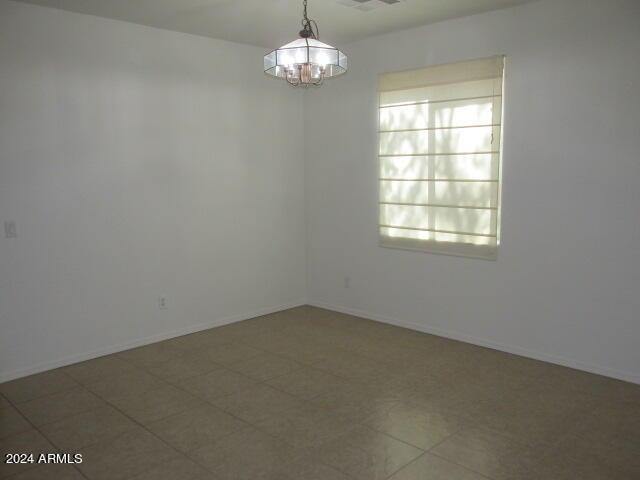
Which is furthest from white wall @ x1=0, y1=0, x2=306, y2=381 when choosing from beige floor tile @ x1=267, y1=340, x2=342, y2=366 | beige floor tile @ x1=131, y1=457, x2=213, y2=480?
beige floor tile @ x1=131, y1=457, x2=213, y2=480

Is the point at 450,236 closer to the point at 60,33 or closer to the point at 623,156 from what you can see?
the point at 623,156

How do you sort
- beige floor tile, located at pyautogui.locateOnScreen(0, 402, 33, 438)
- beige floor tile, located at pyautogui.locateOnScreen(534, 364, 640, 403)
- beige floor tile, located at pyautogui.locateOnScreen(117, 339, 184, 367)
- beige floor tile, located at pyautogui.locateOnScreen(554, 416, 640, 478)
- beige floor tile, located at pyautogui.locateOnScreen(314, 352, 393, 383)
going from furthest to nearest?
beige floor tile, located at pyautogui.locateOnScreen(117, 339, 184, 367) → beige floor tile, located at pyautogui.locateOnScreen(314, 352, 393, 383) → beige floor tile, located at pyautogui.locateOnScreen(534, 364, 640, 403) → beige floor tile, located at pyautogui.locateOnScreen(0, 402, 33, 438) → beige floor tile, located at pyautogui.locateOnScreen(554, 416, 640, 478)

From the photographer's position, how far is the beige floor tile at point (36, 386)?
3686mm

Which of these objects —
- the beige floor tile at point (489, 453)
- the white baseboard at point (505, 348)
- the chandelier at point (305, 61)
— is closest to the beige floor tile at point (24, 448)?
the beige floor tile at point (489, 453)

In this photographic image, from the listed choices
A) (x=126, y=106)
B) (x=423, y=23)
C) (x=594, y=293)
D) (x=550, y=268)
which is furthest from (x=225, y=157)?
(x=594, y=293)

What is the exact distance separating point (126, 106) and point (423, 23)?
2685mm

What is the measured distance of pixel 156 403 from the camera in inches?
140

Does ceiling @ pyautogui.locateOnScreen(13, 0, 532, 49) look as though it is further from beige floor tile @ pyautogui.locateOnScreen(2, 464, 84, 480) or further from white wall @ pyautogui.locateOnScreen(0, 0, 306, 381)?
beige floor tile @ pyautogui.locateOnScreen(2, 464, 84, 480)

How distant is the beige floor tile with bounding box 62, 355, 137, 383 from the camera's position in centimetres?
402

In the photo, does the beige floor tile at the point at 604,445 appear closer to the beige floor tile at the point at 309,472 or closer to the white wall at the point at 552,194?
the white wall at the point at 552,194

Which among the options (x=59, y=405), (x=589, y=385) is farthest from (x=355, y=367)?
(x=59, y=405)

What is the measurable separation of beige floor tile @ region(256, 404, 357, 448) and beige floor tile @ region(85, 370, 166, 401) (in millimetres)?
1050

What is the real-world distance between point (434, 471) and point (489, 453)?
373 mm

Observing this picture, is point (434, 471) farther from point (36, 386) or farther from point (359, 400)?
point (36, 386)
